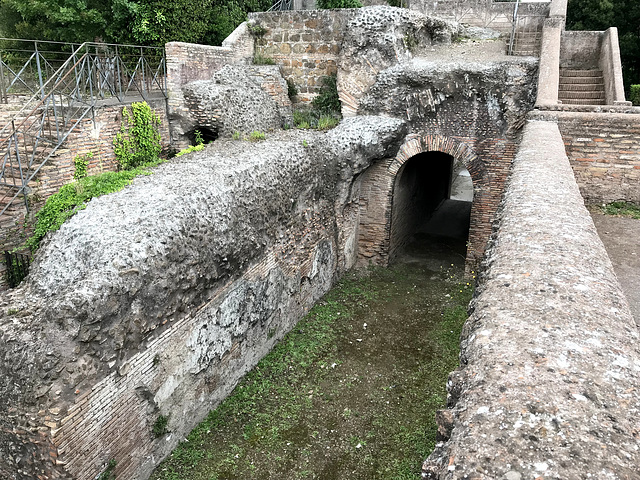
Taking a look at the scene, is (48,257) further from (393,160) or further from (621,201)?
(393,160)

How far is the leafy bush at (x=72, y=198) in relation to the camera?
5.99 meters

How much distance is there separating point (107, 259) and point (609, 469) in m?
4.47

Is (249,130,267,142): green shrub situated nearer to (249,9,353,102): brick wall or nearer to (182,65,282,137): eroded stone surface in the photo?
(182,65,282,137): eroded stone surface

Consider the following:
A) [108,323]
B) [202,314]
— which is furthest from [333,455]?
[108,323]

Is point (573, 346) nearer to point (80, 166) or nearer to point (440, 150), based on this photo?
point (80, 166)

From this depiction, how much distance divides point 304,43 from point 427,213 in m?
6.01

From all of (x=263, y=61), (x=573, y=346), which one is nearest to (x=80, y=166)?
(x=263, y=61)

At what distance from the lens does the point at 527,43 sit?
1263cm

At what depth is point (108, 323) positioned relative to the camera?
4770 mm

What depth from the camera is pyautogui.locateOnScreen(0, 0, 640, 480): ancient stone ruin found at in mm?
2066

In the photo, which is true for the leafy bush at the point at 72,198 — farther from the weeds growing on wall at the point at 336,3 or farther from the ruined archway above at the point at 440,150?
the weeds growing on wall at the point at 336,3

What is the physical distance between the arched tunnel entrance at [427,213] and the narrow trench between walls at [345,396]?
6.01 ft

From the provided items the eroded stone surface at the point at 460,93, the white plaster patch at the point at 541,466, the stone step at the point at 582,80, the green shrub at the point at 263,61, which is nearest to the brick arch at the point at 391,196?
the eroded stone surface at the point at 460,93

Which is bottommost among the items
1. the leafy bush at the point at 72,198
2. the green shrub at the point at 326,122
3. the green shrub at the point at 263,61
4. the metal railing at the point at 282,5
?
the leafy bush at the point at 72,198
